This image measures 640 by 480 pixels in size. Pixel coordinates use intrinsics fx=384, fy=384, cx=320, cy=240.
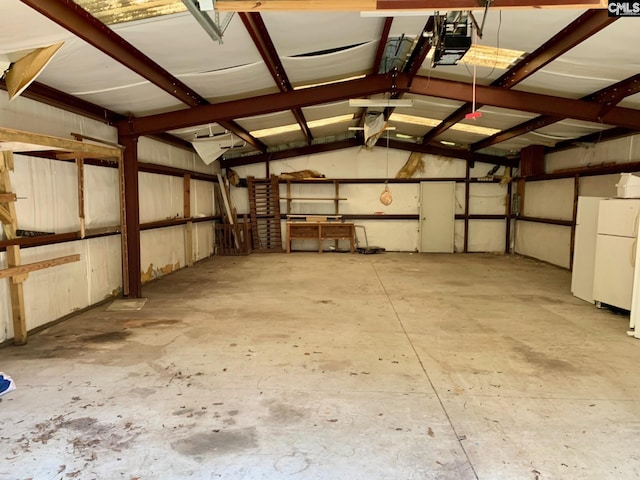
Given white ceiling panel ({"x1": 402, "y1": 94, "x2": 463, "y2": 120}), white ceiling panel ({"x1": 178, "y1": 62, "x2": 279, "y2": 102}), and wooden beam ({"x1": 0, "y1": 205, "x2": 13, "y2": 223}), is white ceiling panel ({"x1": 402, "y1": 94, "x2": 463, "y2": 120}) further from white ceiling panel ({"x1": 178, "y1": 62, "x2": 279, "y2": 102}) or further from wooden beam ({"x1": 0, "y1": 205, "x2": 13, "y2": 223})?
wooden beam ({"x1": 0, "y1": 205, "x2": 13, "y2": 223})

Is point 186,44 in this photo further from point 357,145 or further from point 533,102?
point 357,145

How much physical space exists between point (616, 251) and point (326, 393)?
3.85 m

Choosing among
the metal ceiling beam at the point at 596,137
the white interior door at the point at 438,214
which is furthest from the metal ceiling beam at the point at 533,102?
the white interior door at the point at 438,214

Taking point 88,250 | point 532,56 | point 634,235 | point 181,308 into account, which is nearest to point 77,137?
point 88,250

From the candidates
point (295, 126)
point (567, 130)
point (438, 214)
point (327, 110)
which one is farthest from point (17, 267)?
point (438, 214)

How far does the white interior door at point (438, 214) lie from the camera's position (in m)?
9.77

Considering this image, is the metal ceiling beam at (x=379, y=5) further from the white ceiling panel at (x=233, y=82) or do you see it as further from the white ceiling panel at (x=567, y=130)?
the white ceiling panel at (x=567, y=130)

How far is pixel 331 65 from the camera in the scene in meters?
4.55

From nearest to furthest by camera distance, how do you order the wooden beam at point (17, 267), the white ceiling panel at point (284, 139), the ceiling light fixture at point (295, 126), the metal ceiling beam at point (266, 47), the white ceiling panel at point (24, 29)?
the white ceiling panel at point (24, 29) → the metal ceiling beam at point (266, 47) → the wooden beam at point (17, 267) → the ceiling light fixture at point (295, 126) → the white ceiling panel at point (284, 139)

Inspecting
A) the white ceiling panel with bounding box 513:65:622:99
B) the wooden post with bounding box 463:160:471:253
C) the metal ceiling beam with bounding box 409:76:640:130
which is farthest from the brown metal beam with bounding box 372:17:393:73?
the wooden post with bounding box 463:160:471:253

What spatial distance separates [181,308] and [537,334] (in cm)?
396

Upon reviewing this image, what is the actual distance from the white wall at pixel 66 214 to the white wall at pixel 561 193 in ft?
24.9

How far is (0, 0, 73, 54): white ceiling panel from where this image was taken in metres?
2.29

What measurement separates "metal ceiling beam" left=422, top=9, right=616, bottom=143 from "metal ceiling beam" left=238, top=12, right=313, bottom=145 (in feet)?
5.94
